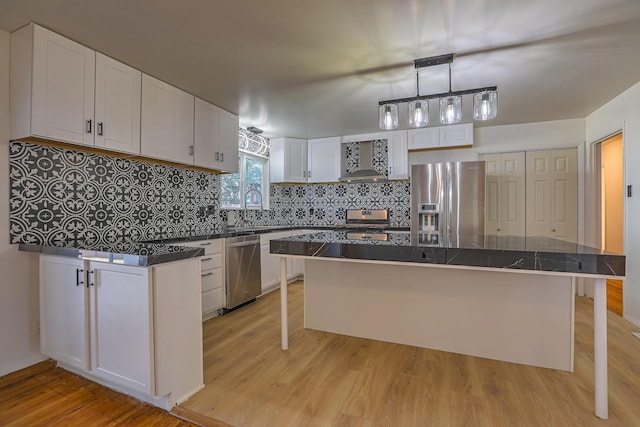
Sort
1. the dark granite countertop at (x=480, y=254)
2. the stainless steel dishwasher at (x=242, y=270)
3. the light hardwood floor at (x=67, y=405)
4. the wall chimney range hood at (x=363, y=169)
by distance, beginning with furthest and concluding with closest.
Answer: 1. the wall chimney range hood at (x=363, y=169)
2. the stainless steel dishwasher at (x=242, y=270)
3. the light hardwood floor at (x=67, y=405)
4. the dark granite countertop at (x=480, y=254)

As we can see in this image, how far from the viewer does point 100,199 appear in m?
2.48

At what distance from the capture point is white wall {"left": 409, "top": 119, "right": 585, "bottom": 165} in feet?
12.5

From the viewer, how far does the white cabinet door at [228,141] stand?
3365 millimetres

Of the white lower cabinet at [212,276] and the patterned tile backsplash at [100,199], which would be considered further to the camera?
the white lower cabinet at [212,276]

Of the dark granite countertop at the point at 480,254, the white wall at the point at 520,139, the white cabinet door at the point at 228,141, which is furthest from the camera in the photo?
the white wall at the point at 520,139

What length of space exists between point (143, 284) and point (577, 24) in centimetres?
291

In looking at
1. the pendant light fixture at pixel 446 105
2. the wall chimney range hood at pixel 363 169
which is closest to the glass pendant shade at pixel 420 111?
the pendant light fixture at pixel 446 105

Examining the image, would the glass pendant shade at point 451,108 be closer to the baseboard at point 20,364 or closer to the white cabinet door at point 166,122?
the white cabinet door at point 166,122

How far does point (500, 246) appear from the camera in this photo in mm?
1743

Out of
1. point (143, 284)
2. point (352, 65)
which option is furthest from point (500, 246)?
point (143, 284)

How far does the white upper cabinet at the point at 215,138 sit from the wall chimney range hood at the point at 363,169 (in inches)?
68.8

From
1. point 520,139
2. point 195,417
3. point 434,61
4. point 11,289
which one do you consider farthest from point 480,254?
point 520,139

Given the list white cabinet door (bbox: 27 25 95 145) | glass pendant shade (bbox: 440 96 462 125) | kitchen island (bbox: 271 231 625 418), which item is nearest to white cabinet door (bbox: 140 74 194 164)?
white cabinet door (bbox: 27 25 95 145)

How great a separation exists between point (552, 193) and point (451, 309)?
2835mm
